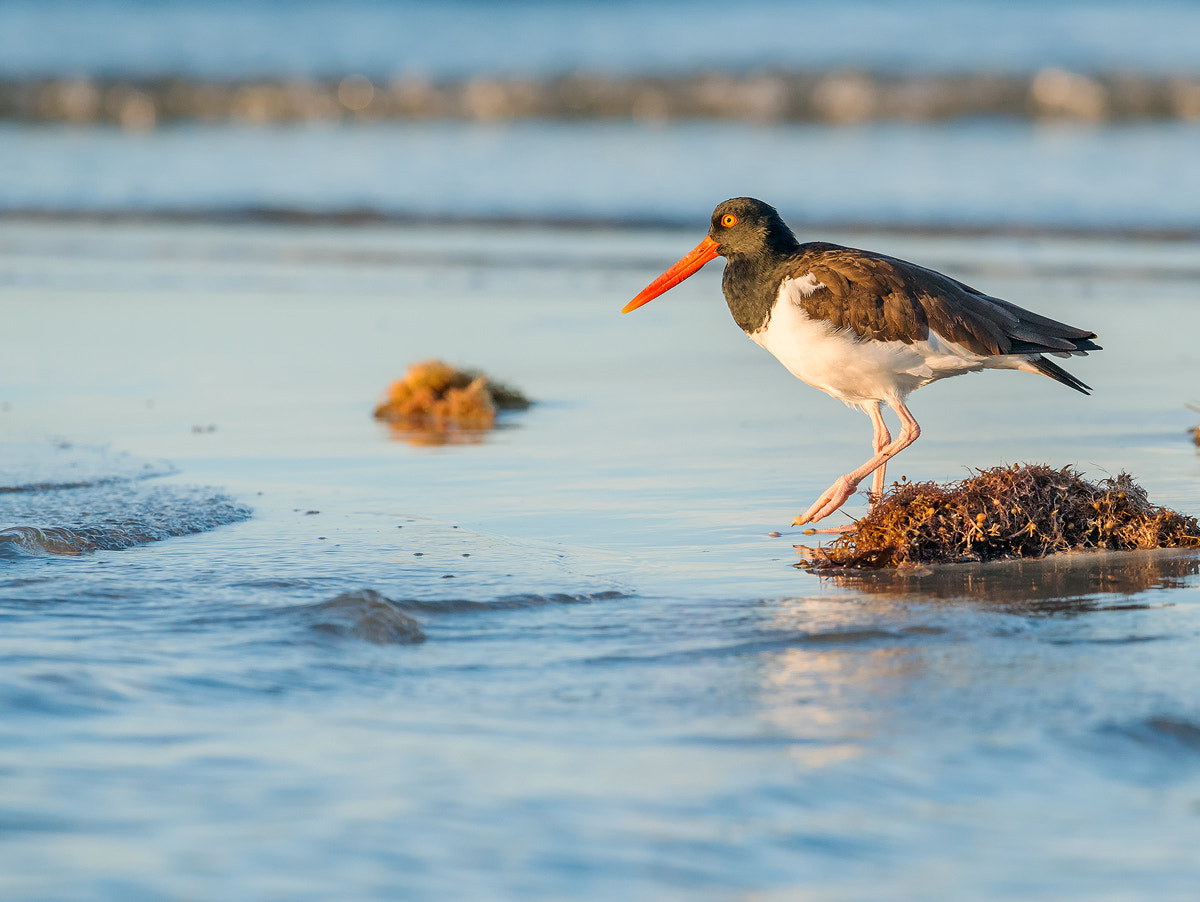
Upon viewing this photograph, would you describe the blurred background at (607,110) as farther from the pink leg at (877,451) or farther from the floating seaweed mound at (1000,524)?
the floating seaweed mound at (1000,524)

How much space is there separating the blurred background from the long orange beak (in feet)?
32.0

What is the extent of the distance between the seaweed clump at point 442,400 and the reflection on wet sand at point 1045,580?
3.22 meters

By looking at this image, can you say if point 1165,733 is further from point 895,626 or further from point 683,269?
point 683,269

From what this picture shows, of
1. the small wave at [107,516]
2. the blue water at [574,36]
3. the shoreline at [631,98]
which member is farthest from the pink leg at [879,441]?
the blue water at [574,36]

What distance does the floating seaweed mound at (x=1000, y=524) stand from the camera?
17.7ft

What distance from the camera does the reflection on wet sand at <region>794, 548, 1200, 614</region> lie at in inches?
194

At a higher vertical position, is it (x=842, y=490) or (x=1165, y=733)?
(x=842, y=490)

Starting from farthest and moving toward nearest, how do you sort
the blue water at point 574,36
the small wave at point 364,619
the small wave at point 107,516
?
1. the blue water at point 574,36
2. the small wave at point 107,516
3. the small wave at point 364,619

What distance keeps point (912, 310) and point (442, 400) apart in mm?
3246

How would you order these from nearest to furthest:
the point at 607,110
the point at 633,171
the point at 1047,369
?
the point at 1047,369
the point at 633,171
the point at 607,110

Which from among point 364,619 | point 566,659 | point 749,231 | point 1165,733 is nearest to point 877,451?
point 749,231

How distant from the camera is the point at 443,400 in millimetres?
8445

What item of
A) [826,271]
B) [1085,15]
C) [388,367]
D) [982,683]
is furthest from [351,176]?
[1085,15]

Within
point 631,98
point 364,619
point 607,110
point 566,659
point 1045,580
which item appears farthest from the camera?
point 631,98
